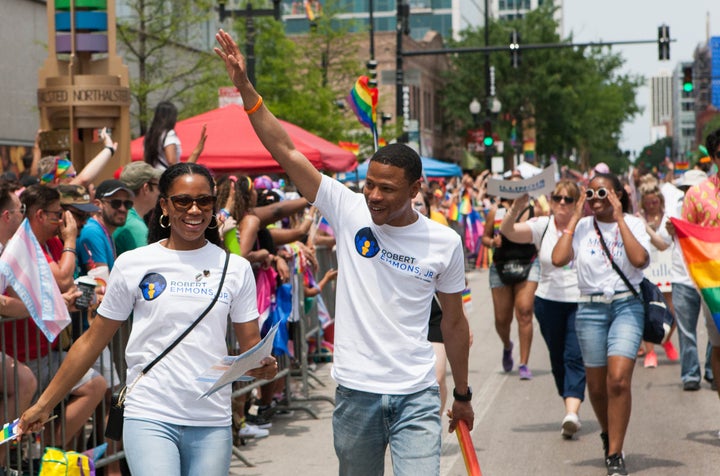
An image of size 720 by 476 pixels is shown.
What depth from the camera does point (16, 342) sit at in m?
6.48

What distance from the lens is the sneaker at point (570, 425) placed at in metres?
8.99

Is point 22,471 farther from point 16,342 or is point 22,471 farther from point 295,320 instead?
point 295,320

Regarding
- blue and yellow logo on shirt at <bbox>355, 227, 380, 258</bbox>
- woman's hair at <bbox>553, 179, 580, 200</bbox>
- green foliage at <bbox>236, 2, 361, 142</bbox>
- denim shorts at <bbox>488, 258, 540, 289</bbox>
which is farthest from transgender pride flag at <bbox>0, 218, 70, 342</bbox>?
green foliage at <bbox>236, 2, 361, 142</bbox>

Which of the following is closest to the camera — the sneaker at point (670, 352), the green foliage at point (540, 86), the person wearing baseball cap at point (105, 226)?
the person wearing baseball cap at point (105, 226)

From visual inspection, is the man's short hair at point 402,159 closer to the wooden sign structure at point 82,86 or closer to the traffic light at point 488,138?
the wooden sign structure at point 82,86

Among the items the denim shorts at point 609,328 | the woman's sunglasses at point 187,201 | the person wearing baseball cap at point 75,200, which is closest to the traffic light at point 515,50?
the denim shorts at point 609,328

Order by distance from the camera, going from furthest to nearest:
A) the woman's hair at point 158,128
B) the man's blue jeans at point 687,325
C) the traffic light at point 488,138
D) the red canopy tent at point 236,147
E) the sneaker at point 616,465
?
the traffic light at point 488,138 < the red canopy tent at point 236,147 < the man's blue jeans at point 687,325 < the woman's hair at point 158,128 < the sneaker at point 616,465

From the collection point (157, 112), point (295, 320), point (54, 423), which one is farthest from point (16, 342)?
point (157, 112)

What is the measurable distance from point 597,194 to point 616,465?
1.71 metres

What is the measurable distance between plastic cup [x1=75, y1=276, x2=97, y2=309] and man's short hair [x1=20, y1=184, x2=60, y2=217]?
46 centimetres

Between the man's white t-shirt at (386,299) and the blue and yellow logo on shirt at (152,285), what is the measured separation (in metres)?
0.73

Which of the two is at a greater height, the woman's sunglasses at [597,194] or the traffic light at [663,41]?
the traffic light at [663,41]

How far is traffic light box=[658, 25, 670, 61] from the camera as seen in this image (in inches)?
1206

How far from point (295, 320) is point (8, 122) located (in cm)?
1959
